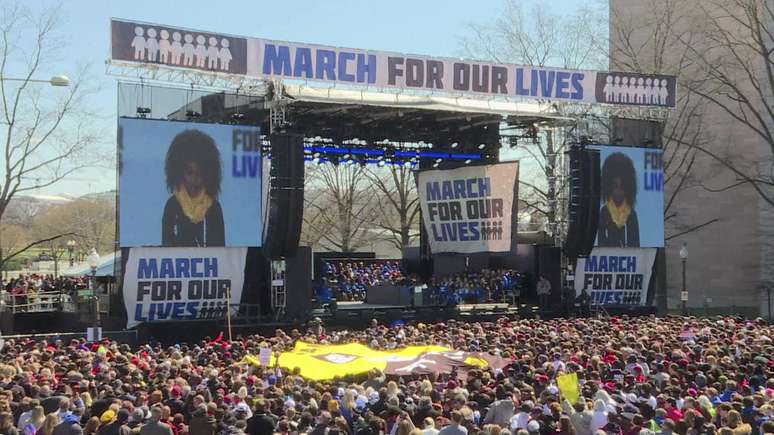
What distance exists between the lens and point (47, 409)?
35.7ft

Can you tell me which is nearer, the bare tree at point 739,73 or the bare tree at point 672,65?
the bare tree at point 739,73

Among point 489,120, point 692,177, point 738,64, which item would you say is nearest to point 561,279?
A: point 489,120

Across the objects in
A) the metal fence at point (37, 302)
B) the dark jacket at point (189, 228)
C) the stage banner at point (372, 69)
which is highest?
the stage banner at point (372, 69)

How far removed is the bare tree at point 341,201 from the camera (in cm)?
5494

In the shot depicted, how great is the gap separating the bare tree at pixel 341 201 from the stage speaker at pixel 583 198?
68.9ft

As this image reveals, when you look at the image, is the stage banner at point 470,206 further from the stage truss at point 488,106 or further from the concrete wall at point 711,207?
the concrete wall at point 711,207

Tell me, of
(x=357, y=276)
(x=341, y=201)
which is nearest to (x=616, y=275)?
(x=357, y=276)

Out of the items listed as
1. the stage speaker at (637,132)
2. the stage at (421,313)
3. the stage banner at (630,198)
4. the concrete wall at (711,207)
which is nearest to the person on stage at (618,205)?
the stage banner at (630,198)

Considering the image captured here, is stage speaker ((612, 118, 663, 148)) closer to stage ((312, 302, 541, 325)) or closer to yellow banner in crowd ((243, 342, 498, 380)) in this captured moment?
stage ((312, 302, 541, 325))

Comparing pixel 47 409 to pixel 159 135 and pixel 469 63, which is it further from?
pixel 469 63

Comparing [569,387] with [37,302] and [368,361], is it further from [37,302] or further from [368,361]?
[37,302]

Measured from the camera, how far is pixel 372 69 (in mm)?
28328

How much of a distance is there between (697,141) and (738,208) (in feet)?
13.0

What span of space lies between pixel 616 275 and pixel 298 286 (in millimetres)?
13064
